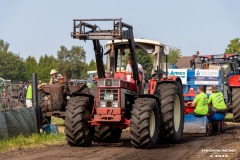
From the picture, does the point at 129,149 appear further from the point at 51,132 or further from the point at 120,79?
the point at 51,132

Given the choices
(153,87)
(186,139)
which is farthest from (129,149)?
(186,139)

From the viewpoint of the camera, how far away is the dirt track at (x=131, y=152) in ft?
35.8

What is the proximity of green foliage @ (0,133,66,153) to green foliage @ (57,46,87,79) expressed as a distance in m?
73.2

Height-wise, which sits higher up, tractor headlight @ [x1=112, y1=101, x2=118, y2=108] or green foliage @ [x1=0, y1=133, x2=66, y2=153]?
tractor headlight @ [x1=112, y1=101, x2=118, y2=108]

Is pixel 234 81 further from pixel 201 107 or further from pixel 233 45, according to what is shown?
pixel 233 45

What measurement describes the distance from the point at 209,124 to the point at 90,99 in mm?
5328

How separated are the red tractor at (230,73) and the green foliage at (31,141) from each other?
339 inches

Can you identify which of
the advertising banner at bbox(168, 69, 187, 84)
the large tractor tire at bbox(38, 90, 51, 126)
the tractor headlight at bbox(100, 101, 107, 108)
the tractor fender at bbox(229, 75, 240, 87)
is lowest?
the large tractor tire at bbox(38, 90, 51, 126)

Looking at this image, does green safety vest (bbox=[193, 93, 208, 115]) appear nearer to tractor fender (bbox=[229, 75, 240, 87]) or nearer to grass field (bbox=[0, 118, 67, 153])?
grass field (bbox=[0, 118, 67, 153])

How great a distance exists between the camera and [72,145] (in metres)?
13.0

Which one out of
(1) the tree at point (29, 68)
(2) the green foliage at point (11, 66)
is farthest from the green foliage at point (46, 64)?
(2) the green foliage at point (11, 66)

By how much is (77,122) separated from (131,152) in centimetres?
154

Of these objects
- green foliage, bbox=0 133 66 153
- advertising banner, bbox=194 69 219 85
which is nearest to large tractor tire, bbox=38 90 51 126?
green foliage, bbox=0 133 66 153

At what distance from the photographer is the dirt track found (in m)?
10.9
